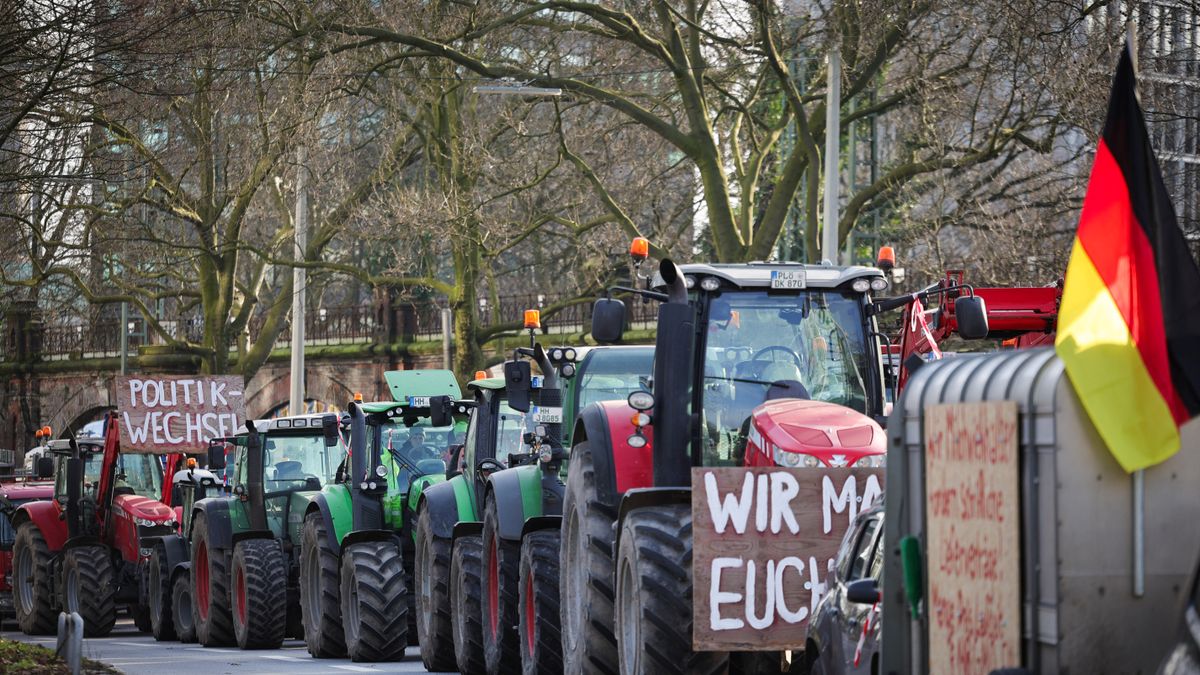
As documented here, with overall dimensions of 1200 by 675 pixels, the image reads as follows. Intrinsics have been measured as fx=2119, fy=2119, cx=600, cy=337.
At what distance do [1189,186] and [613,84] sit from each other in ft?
42.4

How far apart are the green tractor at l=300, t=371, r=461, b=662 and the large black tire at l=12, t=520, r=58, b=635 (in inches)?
277

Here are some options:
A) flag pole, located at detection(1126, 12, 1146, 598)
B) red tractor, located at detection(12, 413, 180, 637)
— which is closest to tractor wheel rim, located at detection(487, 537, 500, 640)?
flag pole, located at detection(1126, 12, 1146, 598)

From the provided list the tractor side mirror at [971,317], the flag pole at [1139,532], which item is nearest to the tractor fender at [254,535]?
the tractor side mirror at [971,317]

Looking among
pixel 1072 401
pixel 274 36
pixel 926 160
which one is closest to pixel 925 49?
pixel 926 160

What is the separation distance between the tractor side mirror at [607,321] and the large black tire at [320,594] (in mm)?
8074

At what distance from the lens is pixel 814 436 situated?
1133 centimetres

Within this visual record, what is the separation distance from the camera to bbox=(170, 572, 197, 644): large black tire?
23.6m

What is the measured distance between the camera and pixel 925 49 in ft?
93.7

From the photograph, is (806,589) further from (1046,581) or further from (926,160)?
(926,160)

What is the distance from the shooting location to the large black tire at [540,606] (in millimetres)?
14250

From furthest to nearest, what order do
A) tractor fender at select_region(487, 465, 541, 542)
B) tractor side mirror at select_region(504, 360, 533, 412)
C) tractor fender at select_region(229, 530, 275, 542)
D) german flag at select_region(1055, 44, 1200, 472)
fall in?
tractor fender at select_region(229, 530, 275, 542), tractor side mirror at select_region(504, 360, 533, 412), tractor fender at select_region(487, 465, 541, 542), german flag at select_region(1055, 44, 1200, 472)

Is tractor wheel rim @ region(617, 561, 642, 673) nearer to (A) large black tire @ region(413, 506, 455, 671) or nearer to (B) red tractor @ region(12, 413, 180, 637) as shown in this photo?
(A) large black tire @ region(413, 506, 455, 671)

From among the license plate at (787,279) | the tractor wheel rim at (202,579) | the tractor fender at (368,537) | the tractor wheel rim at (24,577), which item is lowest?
the tractor wheel rim at (24,577)

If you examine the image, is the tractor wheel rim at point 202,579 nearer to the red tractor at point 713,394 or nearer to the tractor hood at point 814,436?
the red tractor at point 713,394
